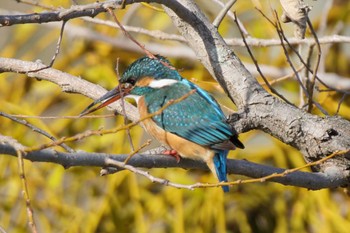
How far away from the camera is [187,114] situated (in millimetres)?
2742

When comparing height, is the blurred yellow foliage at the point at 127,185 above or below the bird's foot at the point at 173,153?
below

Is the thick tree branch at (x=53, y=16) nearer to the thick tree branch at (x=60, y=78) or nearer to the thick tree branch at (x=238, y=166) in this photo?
the thick tree branch at (x=238, y=166)

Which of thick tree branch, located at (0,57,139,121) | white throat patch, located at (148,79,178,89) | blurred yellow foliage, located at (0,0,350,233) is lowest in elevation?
blurred yellow foliage, located at (0,0,350,233)

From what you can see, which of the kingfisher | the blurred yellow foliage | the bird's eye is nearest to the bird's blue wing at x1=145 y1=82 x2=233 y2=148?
the kingfisher

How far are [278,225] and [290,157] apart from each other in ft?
1.28

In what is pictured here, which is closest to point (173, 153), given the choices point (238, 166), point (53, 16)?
point (238, 166)

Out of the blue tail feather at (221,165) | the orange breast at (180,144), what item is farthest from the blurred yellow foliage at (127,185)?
the blue tail feather at (221,165)

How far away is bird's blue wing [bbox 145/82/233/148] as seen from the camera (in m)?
2.64

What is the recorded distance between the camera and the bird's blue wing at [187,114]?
2.64 metres

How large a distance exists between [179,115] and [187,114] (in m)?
0.04

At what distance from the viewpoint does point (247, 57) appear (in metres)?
4.60

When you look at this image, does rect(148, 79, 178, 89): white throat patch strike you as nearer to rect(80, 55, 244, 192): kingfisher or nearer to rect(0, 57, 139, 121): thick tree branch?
rect(80, 55, 244, 192): kingfisher

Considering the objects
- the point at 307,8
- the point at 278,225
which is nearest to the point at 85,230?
the point at 278,225

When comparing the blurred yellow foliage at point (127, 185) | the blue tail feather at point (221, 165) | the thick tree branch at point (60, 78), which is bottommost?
the blurred yellow foliage at point (127, 185)
